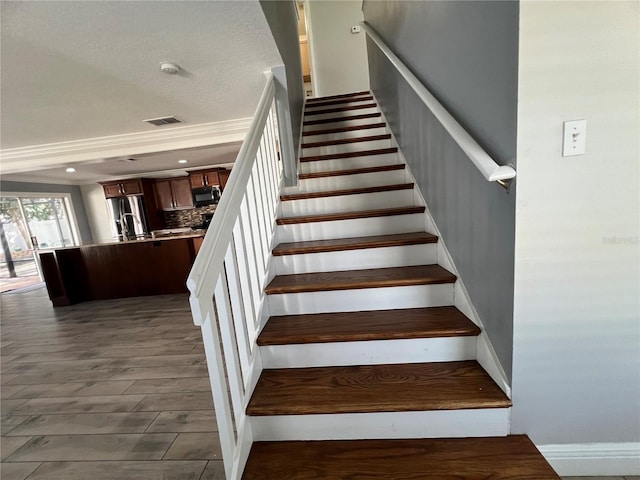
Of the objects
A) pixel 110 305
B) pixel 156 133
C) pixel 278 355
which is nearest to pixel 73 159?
pixel 156 133

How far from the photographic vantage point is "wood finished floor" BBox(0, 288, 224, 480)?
1.43m

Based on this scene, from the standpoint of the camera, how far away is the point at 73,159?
12.9 ft

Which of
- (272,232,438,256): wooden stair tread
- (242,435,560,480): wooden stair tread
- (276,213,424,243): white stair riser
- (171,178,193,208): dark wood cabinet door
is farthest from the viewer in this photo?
(171,178,193,208): dark wood cabinet door

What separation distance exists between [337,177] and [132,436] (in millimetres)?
2206

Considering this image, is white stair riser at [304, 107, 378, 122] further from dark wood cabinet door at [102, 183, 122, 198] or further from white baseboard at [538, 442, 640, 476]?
dark wood cabinet door at [102, 183, 122, 198]

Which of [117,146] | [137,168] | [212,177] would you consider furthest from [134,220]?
[117,146]

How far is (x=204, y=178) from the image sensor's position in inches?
270

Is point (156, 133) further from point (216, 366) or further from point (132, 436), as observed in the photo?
point (216, 366)

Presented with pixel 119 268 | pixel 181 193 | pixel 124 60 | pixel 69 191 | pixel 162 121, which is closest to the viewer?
pixel 124 60

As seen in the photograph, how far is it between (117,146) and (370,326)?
4.20 metres

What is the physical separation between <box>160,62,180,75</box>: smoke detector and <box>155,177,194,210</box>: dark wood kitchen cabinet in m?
5.42

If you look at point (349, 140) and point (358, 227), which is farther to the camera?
point (349, 140)

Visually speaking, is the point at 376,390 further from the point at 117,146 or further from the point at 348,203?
the point at 117,146

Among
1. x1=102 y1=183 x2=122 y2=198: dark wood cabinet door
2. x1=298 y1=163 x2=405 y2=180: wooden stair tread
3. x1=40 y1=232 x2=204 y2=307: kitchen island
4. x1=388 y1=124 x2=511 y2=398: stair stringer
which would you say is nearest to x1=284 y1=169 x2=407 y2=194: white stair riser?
x1=298 y1=163 x2=405 y2=180: wooden stair tread
